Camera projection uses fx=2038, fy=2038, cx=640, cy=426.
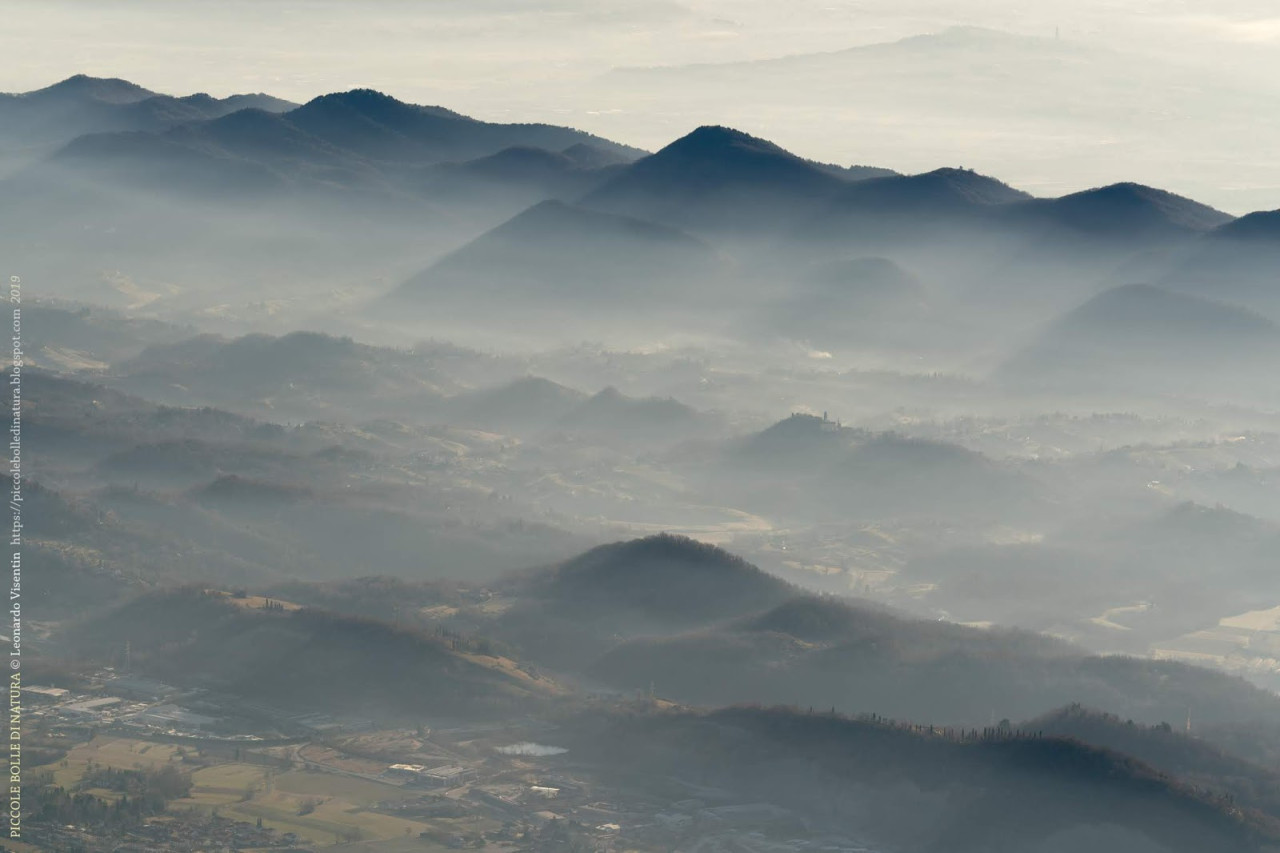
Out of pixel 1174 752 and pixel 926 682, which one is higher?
pixel 926 682

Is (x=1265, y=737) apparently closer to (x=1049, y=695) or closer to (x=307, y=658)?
(x=1049, y=695)

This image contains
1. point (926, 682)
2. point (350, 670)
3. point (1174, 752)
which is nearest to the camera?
point (1174, 752)

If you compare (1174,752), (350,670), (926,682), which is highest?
(926,682)

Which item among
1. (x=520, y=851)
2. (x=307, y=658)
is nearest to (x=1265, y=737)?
(x=520, y=851)

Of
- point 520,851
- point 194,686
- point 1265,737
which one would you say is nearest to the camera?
point 520,851

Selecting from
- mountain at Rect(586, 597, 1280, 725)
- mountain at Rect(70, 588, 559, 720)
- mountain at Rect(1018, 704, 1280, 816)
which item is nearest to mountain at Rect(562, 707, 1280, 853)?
mountain at Rect(1018, 704, 1280, 816)

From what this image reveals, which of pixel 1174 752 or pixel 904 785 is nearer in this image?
pixel 904 785

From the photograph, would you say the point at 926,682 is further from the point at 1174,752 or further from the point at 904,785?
the point at 904,785

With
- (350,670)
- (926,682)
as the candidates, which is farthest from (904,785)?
(350,670)

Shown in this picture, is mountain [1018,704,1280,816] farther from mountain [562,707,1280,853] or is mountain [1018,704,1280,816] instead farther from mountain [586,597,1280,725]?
mountain [586,597,1280,725]
